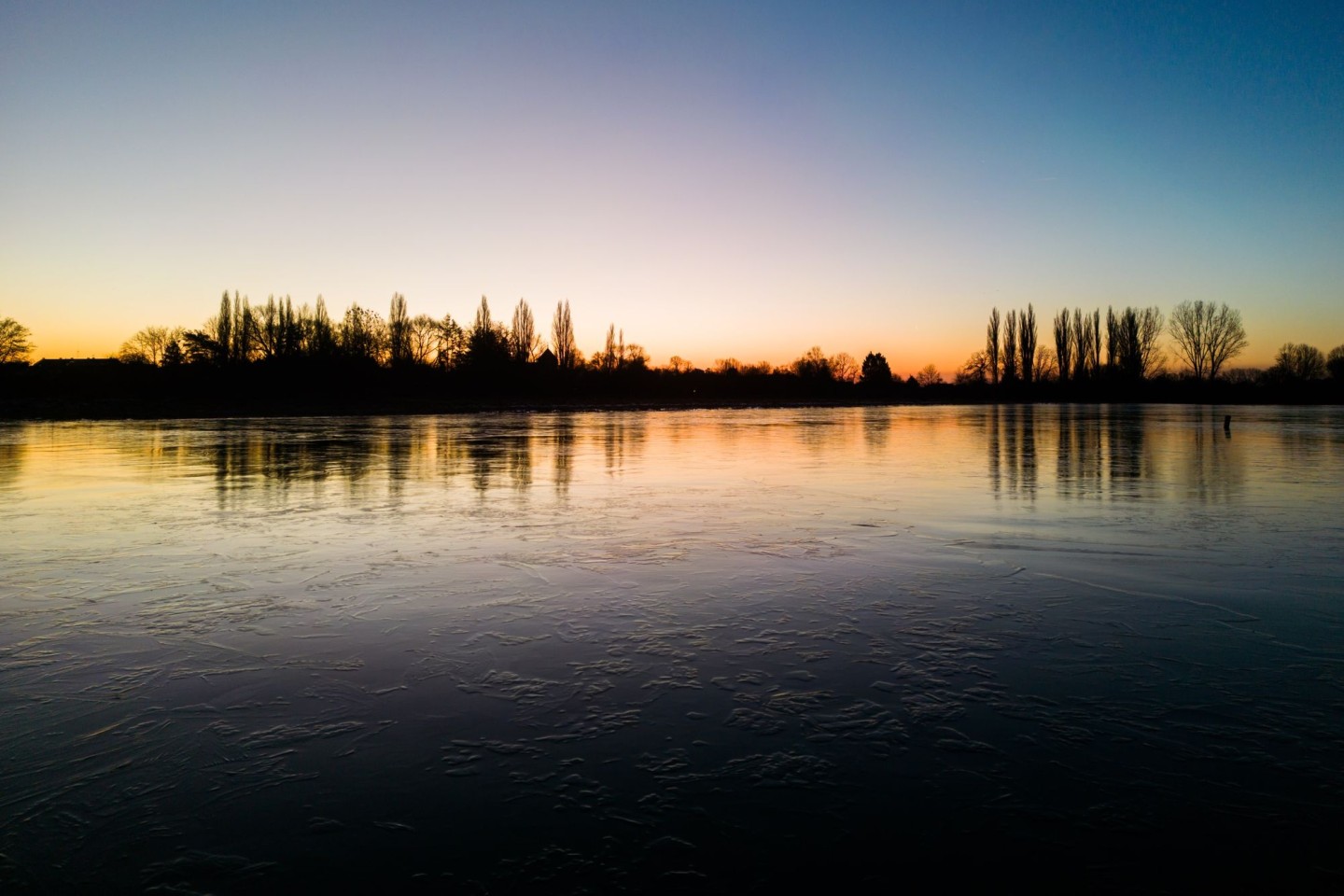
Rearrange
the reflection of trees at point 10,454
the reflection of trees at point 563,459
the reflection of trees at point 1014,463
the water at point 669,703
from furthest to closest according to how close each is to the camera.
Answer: the reflection of trees at point 10,454, the reflection of trees at point 563,459, the reflection of trees at point 1014,463, the water at point 669,703

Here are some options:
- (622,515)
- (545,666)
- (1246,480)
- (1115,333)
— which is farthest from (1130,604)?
(1115,333)

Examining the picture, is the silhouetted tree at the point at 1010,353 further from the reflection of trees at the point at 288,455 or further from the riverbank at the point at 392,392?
the reflection of trees at the point at 288,455

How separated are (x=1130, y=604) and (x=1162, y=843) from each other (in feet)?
11.0

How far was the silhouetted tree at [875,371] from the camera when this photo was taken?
370 ft

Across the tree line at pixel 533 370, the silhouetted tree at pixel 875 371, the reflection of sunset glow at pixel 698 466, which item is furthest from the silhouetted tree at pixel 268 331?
the silhouetted tree at pixel 875 371

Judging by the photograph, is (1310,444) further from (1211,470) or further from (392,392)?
(392,392)

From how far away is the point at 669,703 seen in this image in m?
3.79

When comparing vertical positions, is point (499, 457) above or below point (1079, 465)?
above

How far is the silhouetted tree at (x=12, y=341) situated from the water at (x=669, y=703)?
231 ft

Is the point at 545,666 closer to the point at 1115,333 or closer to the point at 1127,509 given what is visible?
the point at 1127,509

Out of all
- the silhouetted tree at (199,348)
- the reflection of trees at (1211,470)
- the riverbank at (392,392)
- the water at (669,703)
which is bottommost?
the water at (669,703)

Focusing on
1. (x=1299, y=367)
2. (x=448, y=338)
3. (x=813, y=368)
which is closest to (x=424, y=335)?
(x=448, y=338)

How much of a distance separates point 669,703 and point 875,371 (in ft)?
374

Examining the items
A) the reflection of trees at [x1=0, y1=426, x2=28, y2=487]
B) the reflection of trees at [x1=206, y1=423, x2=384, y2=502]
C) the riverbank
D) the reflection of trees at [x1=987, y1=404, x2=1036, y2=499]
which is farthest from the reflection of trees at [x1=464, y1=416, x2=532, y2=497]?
the riverbank
